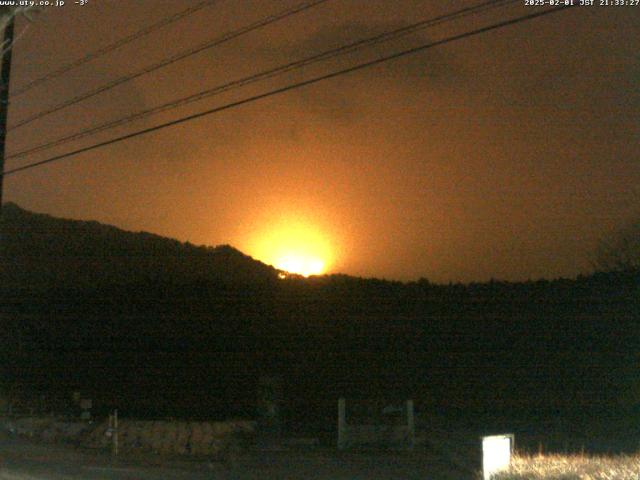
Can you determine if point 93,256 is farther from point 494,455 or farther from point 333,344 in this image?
point 494,455

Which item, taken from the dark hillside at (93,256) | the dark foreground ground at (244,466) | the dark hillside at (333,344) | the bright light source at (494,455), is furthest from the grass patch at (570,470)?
the dark hillside at (93,256)

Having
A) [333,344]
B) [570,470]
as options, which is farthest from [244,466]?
[333,344]

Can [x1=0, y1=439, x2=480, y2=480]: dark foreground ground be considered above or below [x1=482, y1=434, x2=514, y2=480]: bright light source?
below

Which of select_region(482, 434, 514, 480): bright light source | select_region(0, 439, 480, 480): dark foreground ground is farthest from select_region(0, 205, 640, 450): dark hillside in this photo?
select_region(482, 434, 514, 480): bright light source

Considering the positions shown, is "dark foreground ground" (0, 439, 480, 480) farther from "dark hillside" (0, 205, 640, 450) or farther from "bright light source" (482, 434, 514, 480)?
"dark hillside" (0, 205, 640, 450)

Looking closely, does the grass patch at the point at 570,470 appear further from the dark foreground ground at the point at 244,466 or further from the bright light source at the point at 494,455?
the dark foreground ground at the point at 244,466
